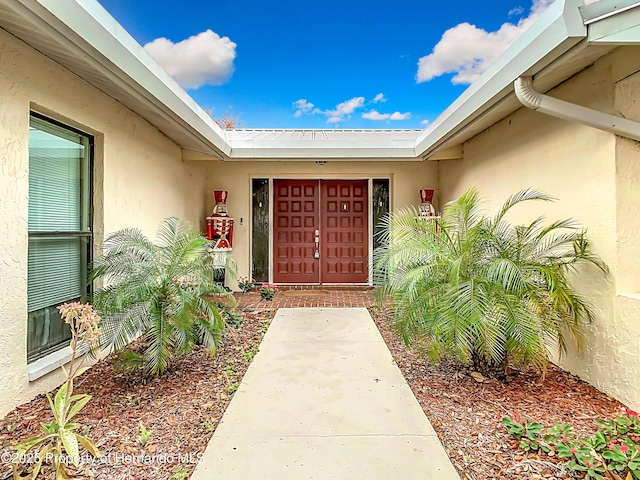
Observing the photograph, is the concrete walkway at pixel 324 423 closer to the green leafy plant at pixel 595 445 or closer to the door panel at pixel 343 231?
the green leafy plant at pixel 595 445

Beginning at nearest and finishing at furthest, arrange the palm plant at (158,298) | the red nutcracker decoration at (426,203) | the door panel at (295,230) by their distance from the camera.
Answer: the palm plant at (158,298) < the red nutcracker decoration at (426,203) < the door panel at (295,230)

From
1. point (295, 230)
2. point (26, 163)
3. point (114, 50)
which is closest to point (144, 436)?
point (26, 163)

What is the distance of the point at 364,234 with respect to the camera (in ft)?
25.7

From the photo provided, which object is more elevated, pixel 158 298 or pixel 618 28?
pixel 618 28

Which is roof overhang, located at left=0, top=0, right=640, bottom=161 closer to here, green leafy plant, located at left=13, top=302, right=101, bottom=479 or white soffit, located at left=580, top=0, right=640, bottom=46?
white soffit, located at left=580, top=0, right=640, bottom=46

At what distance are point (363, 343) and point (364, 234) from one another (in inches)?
155

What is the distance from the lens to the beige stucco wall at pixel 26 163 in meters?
2.54

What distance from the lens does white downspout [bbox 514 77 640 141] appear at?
8.94 ft

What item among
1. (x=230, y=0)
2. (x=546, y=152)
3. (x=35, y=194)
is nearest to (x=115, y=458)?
(x=35, y=194)

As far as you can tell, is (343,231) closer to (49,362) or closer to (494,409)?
(494,409)

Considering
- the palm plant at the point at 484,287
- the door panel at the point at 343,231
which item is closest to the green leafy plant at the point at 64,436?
the palm plant at the point at 484,287

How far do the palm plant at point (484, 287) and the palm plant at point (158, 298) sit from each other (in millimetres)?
1656

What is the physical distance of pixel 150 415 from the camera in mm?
2574

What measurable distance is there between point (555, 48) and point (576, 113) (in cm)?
57
